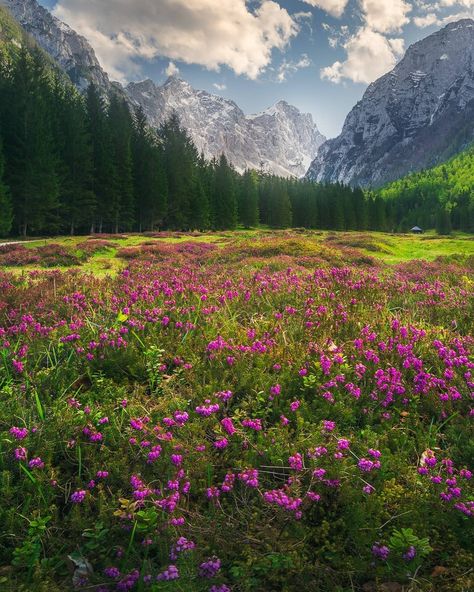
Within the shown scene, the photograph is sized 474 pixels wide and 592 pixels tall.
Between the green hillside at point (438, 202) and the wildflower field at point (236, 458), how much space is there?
141m

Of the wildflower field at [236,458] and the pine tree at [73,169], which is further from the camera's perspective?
the pine tree at [73,169]

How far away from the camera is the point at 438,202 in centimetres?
16200

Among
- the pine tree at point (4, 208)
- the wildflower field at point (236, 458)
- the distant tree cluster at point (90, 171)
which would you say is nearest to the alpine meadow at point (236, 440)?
the wildflower field at point (236, 458)

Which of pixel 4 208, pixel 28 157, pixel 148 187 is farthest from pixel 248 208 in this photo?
pixel 4 208

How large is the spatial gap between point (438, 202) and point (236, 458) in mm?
186657

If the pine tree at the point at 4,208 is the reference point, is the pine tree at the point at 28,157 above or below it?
above

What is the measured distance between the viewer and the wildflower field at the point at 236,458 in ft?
7.45

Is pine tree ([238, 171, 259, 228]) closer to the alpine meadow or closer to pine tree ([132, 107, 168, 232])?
pine tree ([132, 107, 168, 232])

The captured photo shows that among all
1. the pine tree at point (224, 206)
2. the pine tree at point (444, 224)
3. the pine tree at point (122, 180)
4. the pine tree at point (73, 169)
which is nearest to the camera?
the pine tree at point (73, 169)

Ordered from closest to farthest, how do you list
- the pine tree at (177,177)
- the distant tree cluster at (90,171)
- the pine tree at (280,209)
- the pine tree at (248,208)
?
1. the distant tree cluster at (90,171)
2. the pine tree at (177,177)
3. the pine tree at (248,208)
4. the pine tree at (280,209)

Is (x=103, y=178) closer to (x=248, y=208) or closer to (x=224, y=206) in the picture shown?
(x=224, y=206)

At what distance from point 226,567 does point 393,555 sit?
104cm

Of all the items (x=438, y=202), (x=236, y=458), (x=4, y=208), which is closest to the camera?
(x=236, y=458)

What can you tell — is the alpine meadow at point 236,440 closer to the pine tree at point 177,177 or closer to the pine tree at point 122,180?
the pine tree at point 122,180
